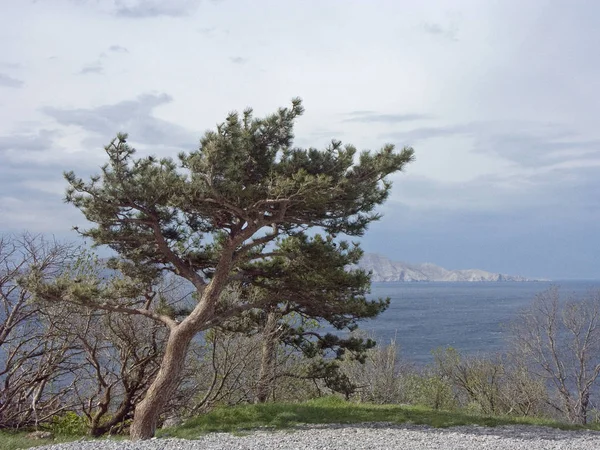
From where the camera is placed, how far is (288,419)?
1059 cm

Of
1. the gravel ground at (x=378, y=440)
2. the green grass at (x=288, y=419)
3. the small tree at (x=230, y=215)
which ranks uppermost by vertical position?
the small tree at (x=230, y=215)

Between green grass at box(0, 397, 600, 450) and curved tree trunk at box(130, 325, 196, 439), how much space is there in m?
0.34

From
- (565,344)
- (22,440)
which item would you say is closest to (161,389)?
(22,440)

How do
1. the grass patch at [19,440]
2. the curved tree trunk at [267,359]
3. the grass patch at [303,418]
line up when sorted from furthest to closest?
the curved tree trunk at [267,359] → the grass patch at [303,418] → the grass patch at [19,440]

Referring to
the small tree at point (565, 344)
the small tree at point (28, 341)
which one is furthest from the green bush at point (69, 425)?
the small tree at point (565, 344)

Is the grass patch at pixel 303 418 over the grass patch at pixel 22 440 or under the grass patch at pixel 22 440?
over

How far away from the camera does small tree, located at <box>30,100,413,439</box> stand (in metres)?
8.98

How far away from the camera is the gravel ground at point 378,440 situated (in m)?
8.05

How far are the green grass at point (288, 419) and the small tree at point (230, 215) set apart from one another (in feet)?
3.27

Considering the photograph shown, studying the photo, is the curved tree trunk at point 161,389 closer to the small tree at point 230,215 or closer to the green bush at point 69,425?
the small tree at point 230,215

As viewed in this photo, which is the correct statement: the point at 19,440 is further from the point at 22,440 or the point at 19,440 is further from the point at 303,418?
the point at 303,418

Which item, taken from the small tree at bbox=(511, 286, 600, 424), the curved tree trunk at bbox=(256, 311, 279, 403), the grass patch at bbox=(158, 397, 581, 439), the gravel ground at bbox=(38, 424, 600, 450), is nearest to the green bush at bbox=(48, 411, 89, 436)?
the grass patch at bbox=(158, 397, 581, 439)

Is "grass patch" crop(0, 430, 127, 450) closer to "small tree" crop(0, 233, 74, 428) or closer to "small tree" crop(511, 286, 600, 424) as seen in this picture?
"small tree" crop(0, 233, 74, 428)

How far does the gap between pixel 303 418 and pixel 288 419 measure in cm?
31
